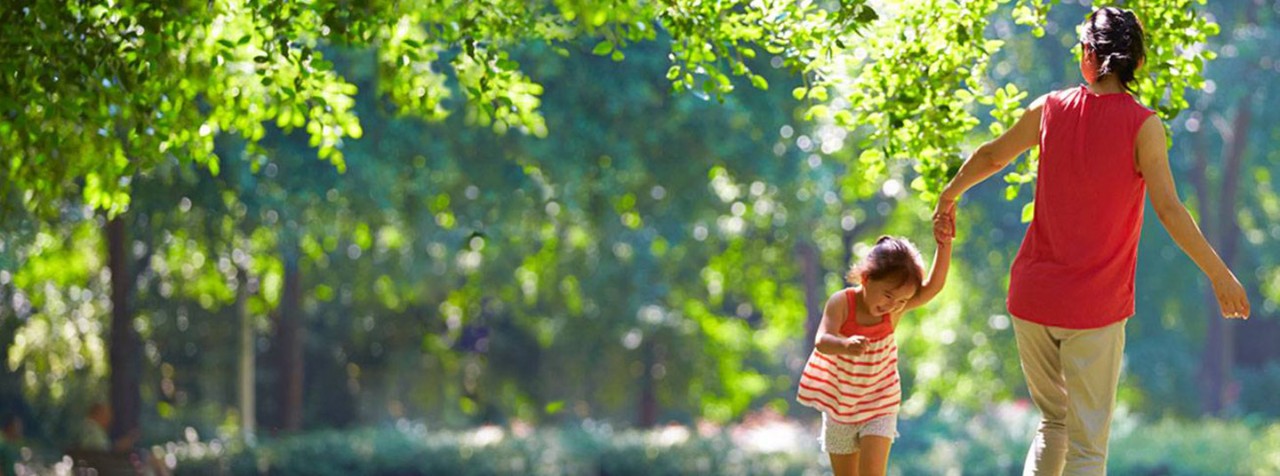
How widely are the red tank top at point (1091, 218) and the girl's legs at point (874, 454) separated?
1.05m

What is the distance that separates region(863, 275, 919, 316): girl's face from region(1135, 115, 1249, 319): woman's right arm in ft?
3.63

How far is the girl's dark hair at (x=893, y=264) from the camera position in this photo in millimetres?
6391

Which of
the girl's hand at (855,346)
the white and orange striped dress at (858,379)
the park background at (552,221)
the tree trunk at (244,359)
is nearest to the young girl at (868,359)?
the white and orange striped dress at (858,379)

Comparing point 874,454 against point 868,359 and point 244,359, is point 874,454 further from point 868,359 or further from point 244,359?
point 244,359

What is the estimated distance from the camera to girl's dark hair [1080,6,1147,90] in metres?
5.60

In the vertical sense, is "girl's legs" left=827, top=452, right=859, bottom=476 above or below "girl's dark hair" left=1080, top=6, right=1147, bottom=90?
below

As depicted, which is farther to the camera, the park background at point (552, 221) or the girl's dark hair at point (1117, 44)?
the park background at point (552, 221)

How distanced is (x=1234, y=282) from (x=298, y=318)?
24.5m

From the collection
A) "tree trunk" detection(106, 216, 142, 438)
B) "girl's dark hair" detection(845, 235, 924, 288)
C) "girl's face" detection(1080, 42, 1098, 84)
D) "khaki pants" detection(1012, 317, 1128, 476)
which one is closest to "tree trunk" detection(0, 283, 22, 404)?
"tree trunk" detection(106, 216, 142, 438)

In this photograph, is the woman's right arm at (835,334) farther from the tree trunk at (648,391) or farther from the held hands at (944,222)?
the tree trunk at (648,391)

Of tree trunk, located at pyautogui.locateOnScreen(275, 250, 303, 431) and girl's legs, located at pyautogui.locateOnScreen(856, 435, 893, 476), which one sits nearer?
girl's legs, located at pyautogui.locateOnScreen(856, 435, 893, 476)

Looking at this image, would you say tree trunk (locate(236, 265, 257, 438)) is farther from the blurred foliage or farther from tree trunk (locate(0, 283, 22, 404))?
tree trunk (locate(0, 283, 22, 404))

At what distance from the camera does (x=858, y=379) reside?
21.5 ft

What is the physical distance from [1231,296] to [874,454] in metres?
1.54
